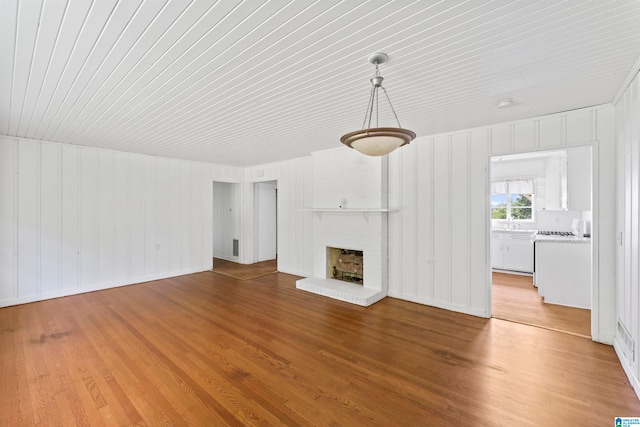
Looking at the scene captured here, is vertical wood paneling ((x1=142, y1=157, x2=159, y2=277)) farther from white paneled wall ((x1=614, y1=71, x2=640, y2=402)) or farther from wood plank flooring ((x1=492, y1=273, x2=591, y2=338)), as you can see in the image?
white paneled wall ((x1=614, y1=71, x2=640, y2=402))

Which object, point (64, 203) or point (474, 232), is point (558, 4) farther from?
point (64, 203)

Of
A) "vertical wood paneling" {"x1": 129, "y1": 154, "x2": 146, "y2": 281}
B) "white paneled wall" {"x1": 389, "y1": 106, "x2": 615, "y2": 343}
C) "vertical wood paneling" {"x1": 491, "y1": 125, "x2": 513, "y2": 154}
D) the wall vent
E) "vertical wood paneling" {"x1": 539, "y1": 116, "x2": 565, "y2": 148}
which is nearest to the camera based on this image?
the wall vent

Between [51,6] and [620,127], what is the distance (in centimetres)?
498

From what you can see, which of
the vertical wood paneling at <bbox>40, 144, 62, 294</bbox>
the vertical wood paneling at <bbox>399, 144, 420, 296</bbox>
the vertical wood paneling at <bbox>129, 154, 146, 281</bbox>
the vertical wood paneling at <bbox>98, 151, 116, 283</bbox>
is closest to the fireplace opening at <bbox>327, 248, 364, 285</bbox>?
the vertical wood paneling at <bbox>399, 144, 420, 296</bbox>

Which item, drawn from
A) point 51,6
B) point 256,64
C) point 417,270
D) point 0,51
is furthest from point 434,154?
point 0,51

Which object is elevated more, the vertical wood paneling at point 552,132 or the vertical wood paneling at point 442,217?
the vertical wood paneling at point 552,132

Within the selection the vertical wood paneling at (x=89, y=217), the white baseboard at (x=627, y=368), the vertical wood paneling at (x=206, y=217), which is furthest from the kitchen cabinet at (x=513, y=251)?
the vertical wood paneling at (x=89, y=217)

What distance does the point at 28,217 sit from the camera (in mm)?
4641

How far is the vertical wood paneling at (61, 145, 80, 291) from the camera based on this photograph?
4.97 meters

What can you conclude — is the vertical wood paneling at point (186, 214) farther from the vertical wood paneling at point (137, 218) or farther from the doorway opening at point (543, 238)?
the doorway opening at point (543, 238)

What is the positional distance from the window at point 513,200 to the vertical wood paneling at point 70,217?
9469 mm

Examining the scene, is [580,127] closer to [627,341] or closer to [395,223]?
[627,341]

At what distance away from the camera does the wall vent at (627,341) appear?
8.03 feet

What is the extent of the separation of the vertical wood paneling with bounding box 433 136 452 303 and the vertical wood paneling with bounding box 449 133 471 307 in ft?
0.19
